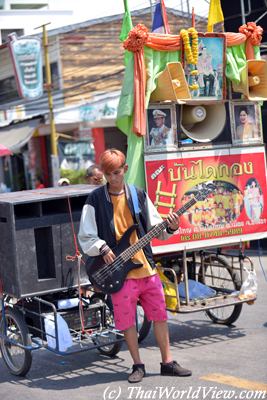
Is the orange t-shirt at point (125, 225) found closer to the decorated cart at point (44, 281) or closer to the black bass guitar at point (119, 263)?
the black bass guitar at point (119, 263)

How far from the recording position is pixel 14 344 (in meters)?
6.53

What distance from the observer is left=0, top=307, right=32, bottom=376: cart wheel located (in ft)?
21.0

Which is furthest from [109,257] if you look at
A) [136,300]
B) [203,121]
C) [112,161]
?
[203,121]

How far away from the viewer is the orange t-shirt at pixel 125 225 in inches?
236

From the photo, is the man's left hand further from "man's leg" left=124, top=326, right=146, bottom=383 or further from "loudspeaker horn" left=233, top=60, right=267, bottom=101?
"loudspeaker horn" left=233, top=60, right=267, bottom=101

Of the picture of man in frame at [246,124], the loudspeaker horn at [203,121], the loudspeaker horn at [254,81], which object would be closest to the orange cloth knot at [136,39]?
the loudspeaker horn at [203,121]

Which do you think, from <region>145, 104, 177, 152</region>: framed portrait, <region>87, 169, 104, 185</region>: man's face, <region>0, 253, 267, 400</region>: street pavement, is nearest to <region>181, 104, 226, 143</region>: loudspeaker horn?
<region>145, 104, 177, 152</region>: framed portrait

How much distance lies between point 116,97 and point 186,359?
62.5ft

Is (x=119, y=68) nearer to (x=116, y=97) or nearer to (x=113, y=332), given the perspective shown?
(x=116, y=97)

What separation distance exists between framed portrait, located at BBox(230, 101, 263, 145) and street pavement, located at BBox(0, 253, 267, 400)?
6.27 ft

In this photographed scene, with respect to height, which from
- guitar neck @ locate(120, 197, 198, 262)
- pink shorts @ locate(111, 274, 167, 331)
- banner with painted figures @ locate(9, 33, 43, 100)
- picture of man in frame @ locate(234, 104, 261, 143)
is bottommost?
pink shorts @ locate(111, 274, 167, 331)

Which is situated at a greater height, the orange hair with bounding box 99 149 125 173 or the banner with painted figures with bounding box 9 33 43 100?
the banner with painted figures with bounding box 9 33 43 100

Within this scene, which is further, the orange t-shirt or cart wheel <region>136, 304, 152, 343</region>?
cart wheel <region>136, 304, 152, 343</region>

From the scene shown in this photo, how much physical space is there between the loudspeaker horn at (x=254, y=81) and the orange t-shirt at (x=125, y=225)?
2.12 metres
